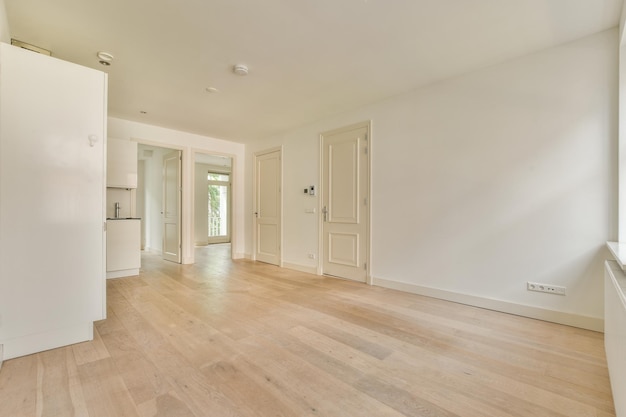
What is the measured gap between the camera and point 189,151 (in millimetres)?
5633

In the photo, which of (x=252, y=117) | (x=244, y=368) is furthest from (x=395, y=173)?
(x=244, y=368)

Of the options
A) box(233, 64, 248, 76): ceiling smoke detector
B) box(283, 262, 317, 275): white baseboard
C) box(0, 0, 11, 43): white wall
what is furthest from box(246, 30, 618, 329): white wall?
box(0, 0, 11, 43): white wall

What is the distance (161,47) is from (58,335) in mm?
2623

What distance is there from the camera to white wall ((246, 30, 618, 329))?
252 cm

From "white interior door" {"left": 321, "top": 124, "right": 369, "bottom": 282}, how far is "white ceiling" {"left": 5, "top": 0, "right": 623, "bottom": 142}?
0.89 meters

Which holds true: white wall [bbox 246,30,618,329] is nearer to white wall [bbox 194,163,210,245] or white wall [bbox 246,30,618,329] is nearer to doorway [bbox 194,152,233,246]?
doorway [bbox 194,152,233,246]

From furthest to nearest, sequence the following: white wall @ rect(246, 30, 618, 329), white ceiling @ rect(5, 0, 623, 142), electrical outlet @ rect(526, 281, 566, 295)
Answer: electrical outlet @ rect(526, 281, 566, 295)
white wall @ rect(246, 30, 618, 329)
white ceiling @ rect(5, 0, 623, 142)

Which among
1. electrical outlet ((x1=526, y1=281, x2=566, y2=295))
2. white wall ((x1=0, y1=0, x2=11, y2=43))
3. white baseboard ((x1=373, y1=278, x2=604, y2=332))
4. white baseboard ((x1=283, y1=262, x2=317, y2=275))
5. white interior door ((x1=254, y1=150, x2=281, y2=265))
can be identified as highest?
white wall ((x1=0, y1=0, x2=11, y2=43))

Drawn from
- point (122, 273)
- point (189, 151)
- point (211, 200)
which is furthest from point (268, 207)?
point (211, 200)

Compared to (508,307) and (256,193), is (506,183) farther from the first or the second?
(256,193)

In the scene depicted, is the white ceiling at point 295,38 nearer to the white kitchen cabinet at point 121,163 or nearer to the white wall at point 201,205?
the white kitchen cabinet at point 121,163

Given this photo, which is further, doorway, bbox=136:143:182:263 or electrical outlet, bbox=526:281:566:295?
doorway, bbox=136:143:182:263

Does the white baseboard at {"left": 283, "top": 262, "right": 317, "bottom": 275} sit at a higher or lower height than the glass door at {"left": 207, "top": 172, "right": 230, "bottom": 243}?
lower

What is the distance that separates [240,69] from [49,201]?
2.10 meters
